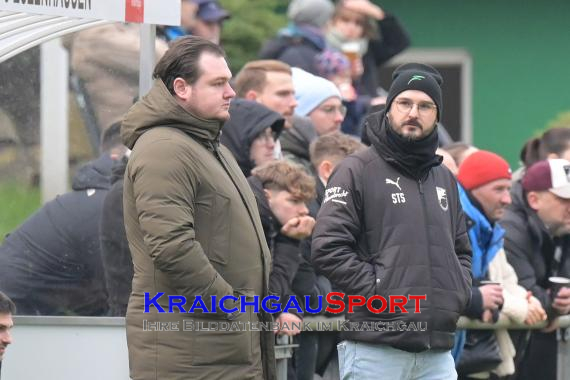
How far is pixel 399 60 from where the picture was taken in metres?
16.2

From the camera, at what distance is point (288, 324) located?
6.76m

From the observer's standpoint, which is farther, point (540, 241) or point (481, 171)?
point (540, 241)

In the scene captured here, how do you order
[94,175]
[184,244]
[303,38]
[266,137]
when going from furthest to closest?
1. [303,38]
2. [266,137]
3. [94,175]
4. [184,244]

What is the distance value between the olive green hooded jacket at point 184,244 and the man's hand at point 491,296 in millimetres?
1896

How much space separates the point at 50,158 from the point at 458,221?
79.2 inches

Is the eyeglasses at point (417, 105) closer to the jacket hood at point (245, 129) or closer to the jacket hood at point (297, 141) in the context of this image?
the jacket hood at point (245, 129)

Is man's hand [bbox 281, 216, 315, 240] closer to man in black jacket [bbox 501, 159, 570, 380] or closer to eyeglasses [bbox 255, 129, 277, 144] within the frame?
eyeglasses [bbox 255, 129, 277, 144]

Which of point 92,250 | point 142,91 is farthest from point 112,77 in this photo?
point 92,250

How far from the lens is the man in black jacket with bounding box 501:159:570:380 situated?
800 centimetres

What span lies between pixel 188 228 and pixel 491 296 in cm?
241

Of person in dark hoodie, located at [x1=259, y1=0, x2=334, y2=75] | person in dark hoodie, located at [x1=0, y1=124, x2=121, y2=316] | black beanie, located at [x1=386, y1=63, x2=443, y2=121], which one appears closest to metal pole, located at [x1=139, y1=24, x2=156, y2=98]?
person in dark hoodie, located at [x1=0, y1=124, x2=121, y2=316]

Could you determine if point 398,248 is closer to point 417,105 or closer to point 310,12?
point 417,105

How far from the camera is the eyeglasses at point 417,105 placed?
6254 mm

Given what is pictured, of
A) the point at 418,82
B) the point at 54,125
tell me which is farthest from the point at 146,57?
the point at 418,82
